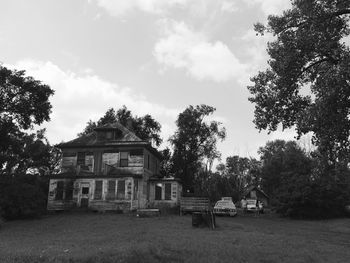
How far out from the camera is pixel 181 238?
16578 mm

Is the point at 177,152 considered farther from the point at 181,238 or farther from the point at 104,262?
the point at 104,262

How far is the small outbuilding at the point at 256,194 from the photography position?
81562 mm

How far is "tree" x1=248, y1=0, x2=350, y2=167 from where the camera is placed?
61.8 feet

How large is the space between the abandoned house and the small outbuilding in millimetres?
44047

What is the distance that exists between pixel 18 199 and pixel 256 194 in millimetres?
62705

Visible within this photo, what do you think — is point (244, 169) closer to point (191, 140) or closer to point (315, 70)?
point (191, 140)

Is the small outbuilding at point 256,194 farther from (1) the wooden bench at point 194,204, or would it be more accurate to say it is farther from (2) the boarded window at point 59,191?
(2) the boarded window at point 59,191

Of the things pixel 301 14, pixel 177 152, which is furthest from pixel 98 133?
pixel 301 14

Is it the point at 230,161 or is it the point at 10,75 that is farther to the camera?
the point at 230,161

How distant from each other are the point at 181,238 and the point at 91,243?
3891 mm

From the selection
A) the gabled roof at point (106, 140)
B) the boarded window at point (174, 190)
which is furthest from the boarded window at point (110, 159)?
the boarded window at point (174, 190)

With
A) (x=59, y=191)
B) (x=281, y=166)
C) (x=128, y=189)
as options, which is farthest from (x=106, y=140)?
(x=281, y=166)

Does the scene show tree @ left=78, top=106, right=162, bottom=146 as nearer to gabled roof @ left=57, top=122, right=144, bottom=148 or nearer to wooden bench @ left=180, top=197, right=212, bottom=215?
gabled roof @ left=57, top=122, right=144, bottom=148

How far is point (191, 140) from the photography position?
56.7 meters
